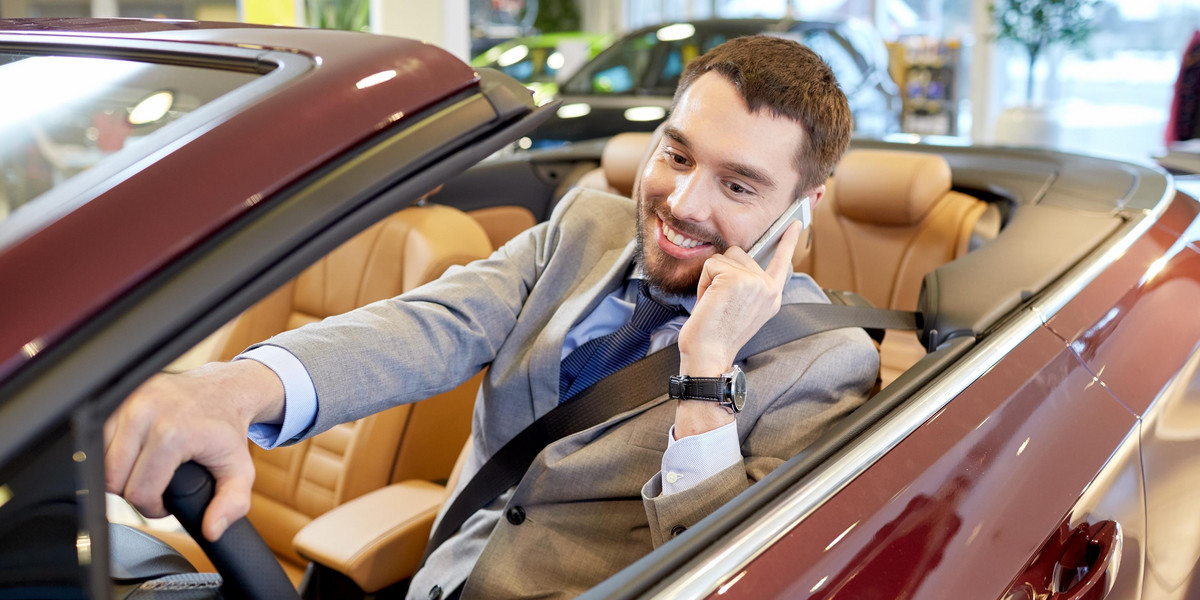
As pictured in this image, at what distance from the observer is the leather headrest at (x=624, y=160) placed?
8.41ft

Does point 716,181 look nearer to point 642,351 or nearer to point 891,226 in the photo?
point 642,351

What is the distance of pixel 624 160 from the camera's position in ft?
8.47

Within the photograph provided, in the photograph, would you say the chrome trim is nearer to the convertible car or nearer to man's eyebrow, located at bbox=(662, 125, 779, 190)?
the convertible car

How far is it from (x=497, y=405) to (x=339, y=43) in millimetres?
801

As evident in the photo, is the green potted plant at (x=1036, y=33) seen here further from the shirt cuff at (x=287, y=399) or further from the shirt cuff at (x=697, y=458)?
the shirt cuff at (x=287, y=399)

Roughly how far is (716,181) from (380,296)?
2.72 ft

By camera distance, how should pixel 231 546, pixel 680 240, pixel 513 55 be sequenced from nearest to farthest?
pixel 231 546 → pixel 680 240 → pixel 513 55

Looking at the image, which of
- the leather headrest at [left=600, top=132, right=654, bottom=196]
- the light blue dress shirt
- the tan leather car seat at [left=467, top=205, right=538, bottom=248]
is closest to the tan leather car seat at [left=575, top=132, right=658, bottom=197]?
the leather headrest at [left=600, top=132, right=654, bottom=196]

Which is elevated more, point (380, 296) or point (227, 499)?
point (227, 499)

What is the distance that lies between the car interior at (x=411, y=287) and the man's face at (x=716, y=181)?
138 mm

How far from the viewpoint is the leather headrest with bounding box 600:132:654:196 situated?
2564 millimetres

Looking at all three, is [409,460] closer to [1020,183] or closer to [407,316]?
[407,316]

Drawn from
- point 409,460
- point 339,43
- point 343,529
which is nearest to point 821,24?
point 409,460

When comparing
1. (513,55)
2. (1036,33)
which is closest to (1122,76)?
(1036,33)
